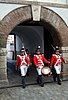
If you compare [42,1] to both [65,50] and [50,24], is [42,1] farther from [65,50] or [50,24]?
[65,50]

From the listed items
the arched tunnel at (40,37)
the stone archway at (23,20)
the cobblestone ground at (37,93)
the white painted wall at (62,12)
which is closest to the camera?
the cobblestone ground at (37,93)

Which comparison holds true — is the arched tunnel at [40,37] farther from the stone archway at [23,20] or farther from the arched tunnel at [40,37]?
the stone archway at [23,20]

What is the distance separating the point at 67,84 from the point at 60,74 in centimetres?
129

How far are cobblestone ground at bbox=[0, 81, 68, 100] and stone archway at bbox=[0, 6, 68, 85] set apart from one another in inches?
48.5

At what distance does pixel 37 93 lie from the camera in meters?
10.5

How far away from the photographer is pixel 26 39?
20.4 metres

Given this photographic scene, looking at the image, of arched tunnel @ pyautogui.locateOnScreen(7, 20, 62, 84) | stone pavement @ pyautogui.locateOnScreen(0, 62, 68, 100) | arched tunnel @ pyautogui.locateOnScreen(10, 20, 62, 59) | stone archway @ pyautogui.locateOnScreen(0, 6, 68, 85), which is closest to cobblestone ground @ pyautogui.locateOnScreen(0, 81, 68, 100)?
stone pavement @ pyautogui.locateOnScreen(0, 62, 68, 100)

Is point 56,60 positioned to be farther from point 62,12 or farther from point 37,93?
point 62,12

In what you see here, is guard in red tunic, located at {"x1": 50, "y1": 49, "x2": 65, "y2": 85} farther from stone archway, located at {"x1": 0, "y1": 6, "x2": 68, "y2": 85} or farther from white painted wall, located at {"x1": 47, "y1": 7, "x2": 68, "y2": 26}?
white painted wall, located at {"x1": 47, "y1": 7, "x2": 68, "y2": 26}

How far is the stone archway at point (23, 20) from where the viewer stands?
470 inches

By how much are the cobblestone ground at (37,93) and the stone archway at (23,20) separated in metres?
1.23

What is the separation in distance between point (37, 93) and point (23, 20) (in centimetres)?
377

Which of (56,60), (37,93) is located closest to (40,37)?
(56,60)

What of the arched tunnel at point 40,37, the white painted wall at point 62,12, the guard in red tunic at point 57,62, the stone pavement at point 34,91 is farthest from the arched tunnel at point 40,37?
the stone pavement at point 34,91
